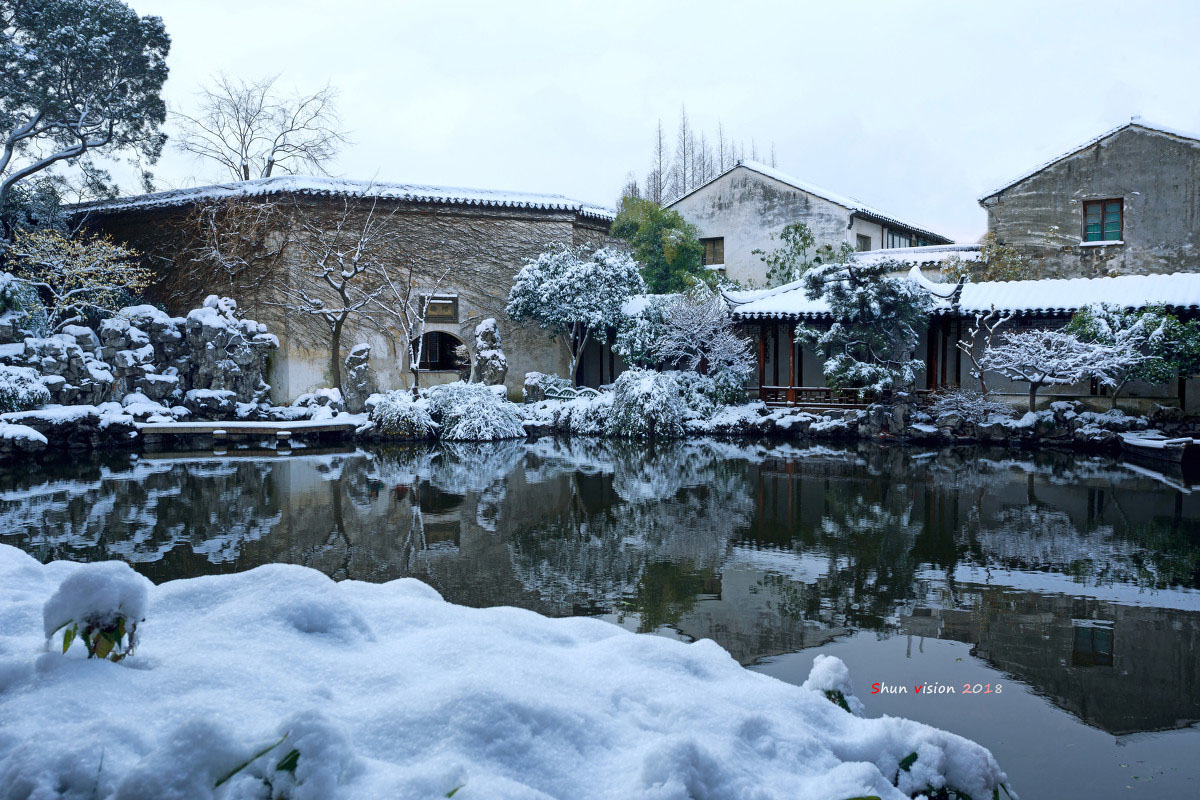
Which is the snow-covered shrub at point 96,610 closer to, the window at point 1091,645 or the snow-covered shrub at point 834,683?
the snow-covered shrub at point 834,683

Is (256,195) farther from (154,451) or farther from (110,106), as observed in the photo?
(154,451)

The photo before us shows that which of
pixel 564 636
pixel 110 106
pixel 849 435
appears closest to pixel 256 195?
pixel 110 106

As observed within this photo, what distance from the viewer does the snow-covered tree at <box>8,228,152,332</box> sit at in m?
17.1

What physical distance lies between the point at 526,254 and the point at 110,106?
402 inches

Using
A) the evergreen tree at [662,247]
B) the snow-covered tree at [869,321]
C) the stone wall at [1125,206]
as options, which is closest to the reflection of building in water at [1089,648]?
the snow-covered tree at [869,321]

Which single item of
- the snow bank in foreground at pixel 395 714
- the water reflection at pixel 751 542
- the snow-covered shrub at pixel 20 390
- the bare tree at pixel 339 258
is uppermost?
the bare tree at pixel 339 258

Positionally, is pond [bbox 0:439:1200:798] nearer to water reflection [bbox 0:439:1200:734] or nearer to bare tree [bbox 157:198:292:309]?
water reflection [bbox 0:439:1200:734]

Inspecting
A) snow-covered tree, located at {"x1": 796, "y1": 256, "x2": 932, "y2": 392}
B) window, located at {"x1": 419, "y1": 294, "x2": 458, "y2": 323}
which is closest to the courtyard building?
window, located at {"x1": 419, "y1": 294, "x2": 458, "y2": 323}

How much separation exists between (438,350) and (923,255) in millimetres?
13435

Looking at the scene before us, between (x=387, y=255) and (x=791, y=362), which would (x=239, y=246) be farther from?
(x=791, y=362)

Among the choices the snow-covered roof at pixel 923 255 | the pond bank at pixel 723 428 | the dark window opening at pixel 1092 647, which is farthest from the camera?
the snow-covered roof at pixel 923 255

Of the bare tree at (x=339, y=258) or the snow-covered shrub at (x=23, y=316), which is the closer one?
the snow-covered shrub at (x=23, y=316)

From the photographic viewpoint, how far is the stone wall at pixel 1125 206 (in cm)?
1855

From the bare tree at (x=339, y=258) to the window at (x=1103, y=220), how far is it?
16.5 meters
